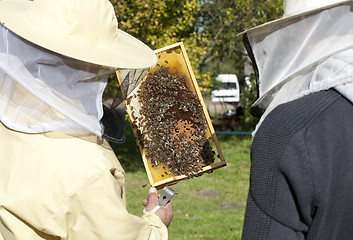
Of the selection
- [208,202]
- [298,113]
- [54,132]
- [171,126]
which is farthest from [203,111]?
[208,202]

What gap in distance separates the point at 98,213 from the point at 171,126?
1.27 metres

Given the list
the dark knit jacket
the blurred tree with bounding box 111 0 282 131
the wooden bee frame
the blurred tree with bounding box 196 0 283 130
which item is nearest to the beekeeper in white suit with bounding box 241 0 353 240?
the dark knit jacket

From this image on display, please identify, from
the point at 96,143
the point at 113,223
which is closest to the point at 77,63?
the point at 96,143

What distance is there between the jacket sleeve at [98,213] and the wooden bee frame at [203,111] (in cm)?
94

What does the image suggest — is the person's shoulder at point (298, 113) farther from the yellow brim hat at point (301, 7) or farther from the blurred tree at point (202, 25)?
the blurred tree at point (202, 25)

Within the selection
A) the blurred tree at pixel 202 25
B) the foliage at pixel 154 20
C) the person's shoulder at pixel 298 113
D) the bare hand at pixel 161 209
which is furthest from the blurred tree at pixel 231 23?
the person's shoulder at pixel 298 113

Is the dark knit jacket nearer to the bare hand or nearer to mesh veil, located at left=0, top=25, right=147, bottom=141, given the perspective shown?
mesh veil, located at left=0, top=25, right=147, bottom=141

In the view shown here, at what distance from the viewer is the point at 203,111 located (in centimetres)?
301

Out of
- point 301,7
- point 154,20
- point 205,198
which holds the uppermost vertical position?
point 301,7

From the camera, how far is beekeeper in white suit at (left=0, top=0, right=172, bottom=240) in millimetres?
1761

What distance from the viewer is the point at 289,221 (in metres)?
1.34

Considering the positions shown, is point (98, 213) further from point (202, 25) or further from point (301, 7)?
point (202, 25)

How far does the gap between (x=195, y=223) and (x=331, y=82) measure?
476cm

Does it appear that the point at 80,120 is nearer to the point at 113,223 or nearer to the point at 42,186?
the point at 42,186
